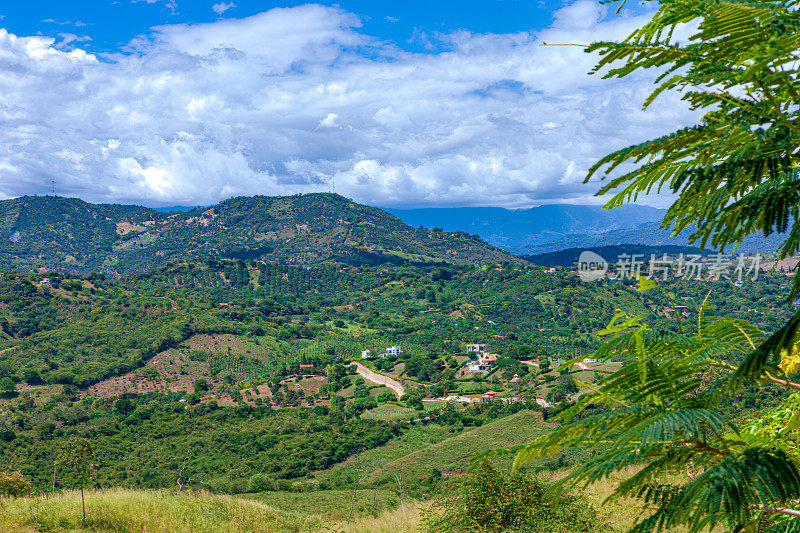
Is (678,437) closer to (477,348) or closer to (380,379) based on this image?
(380,379)

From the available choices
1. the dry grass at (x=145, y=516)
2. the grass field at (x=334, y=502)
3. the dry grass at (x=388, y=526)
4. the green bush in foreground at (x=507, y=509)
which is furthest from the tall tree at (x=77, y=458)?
the grass field at (x=334, y=502)

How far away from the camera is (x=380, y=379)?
282 ft

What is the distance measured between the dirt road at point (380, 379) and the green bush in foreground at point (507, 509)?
65199 mm

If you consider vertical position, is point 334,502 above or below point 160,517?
below

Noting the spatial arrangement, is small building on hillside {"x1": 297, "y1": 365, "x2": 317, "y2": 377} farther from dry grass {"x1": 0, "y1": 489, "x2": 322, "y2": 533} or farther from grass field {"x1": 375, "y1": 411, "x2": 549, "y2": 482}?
dry grass {"x1": 0, "y1": 489, "x2": 322, "y2": 533}

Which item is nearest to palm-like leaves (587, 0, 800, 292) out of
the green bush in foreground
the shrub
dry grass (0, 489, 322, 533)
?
the green bush in foreground

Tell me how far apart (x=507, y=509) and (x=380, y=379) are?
76.2m

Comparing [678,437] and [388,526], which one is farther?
[388,526]

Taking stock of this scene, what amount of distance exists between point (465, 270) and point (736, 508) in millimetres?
169720

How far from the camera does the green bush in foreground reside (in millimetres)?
10883

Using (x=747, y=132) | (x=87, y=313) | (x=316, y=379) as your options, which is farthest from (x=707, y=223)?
(x=87, y=313)

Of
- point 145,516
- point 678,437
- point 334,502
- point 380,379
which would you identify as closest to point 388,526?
point 145,516

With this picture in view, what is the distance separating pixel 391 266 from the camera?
604 ft

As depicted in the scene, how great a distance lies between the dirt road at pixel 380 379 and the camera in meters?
79.5
